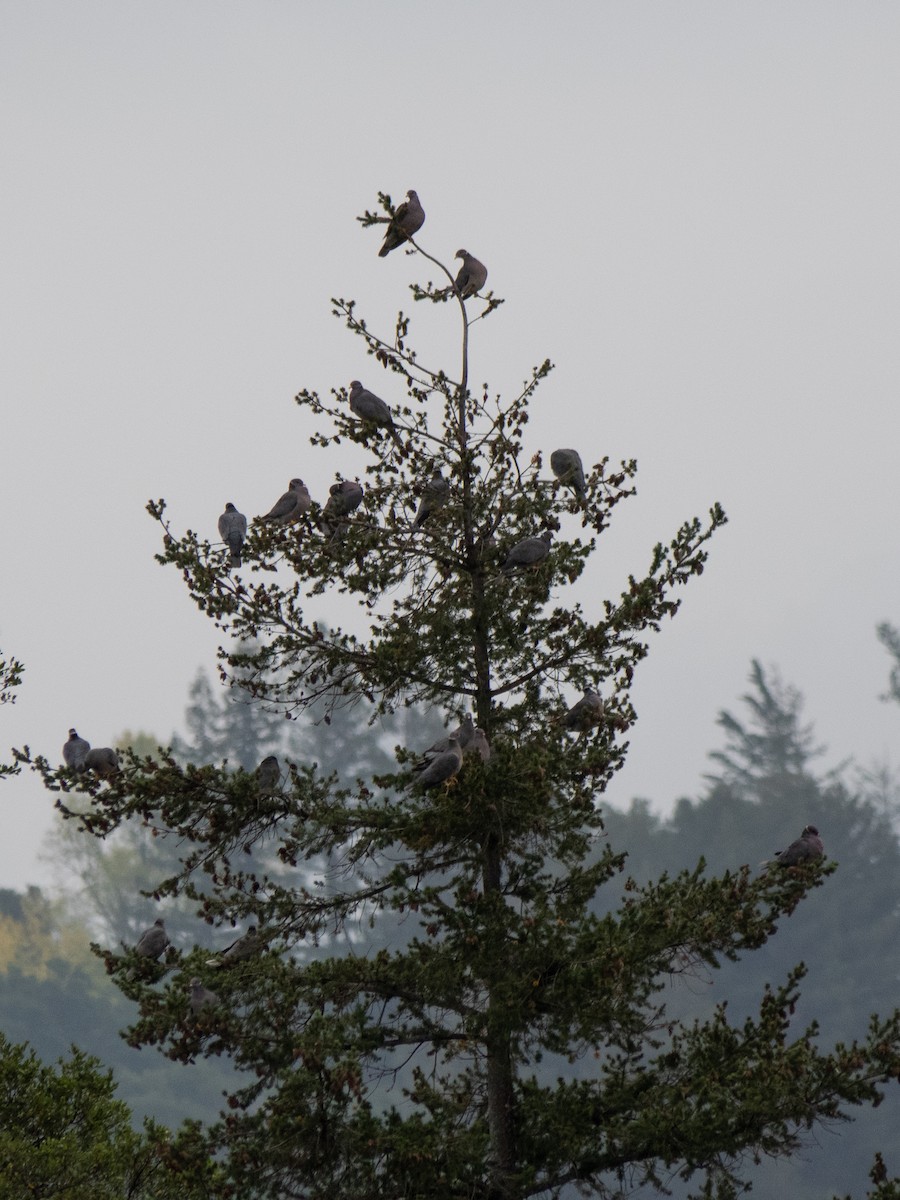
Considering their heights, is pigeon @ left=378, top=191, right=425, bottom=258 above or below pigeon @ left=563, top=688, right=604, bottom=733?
above

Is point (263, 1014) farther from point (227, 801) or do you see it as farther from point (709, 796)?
point (709, 796)

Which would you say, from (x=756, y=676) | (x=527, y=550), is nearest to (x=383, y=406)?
(x=527, y=550)

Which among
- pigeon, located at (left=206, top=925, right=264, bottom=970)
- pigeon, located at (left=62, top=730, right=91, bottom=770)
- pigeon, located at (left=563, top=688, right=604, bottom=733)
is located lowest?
pigeon, located at (left=206, top=925, right=264, bottom=970)

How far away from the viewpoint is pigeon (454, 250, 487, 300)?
12789 mm

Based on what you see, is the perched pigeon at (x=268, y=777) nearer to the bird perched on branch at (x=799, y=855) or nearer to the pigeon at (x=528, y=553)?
the pigeon at (x=528, y=553)

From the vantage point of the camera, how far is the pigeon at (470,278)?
42.0 feet

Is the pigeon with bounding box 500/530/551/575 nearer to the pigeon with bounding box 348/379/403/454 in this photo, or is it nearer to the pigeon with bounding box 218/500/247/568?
the pigeon with bounding box 348/379/403/454

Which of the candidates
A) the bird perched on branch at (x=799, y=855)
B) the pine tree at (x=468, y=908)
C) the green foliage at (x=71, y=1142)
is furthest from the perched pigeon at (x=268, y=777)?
the bird perched on branch at (x=799, y=855)

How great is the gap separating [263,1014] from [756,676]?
212ft

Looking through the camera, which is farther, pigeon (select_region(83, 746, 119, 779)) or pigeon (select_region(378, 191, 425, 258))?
pigeon (select_region(378, 191, 425, 258))

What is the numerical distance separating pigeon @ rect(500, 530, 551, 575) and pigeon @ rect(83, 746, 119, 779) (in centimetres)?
358

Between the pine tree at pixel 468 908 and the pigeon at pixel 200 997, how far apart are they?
0.21ft

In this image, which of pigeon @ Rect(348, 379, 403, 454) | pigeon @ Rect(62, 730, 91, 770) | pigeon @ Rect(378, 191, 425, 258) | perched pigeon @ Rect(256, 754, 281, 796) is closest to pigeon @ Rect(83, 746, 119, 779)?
pigeon @ Rect(62, 730, 91, 770)

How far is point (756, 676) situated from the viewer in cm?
7275
